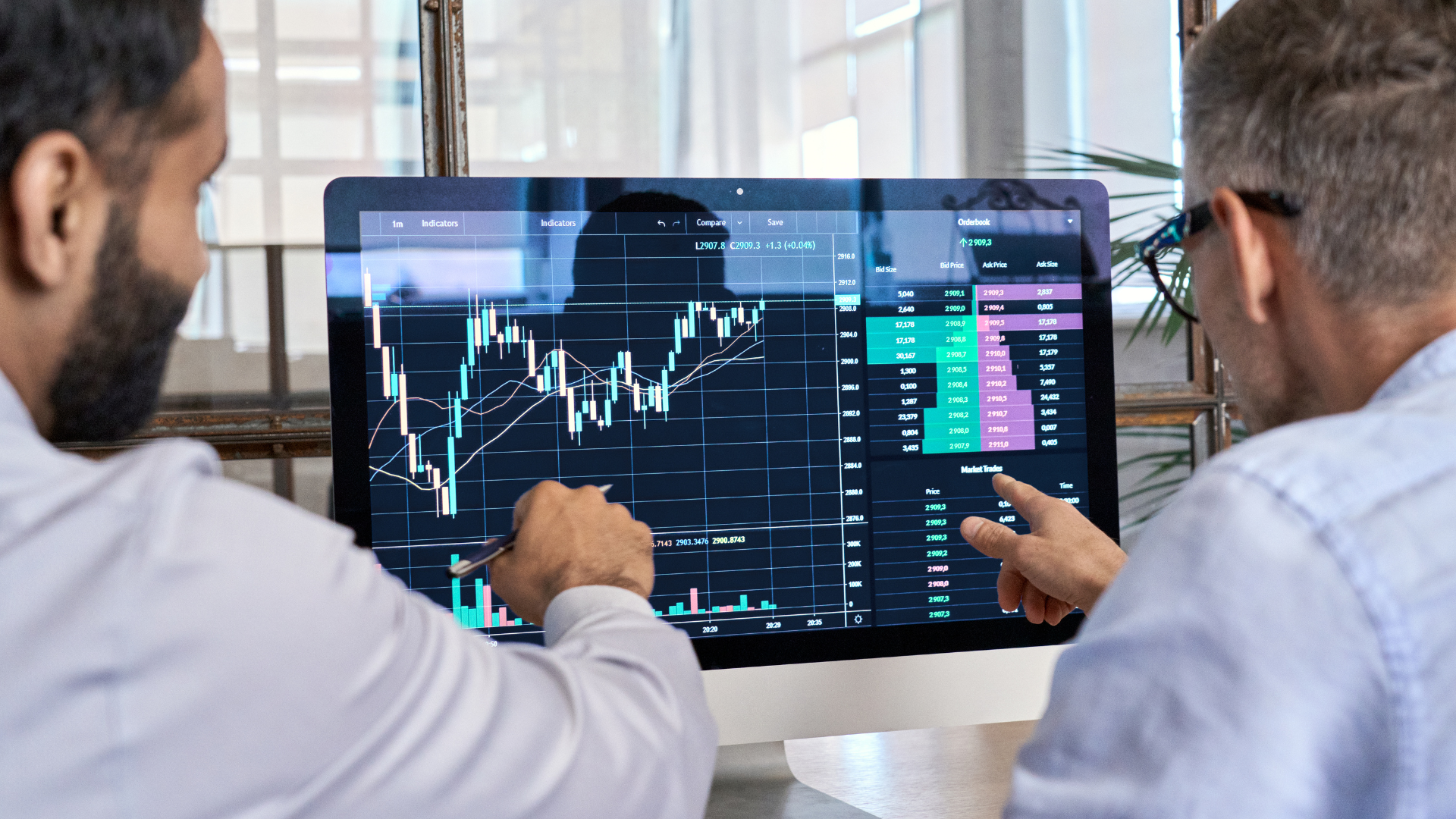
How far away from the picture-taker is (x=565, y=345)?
1.11m

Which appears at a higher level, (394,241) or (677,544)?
(394,241)

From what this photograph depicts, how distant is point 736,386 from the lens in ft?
3.75

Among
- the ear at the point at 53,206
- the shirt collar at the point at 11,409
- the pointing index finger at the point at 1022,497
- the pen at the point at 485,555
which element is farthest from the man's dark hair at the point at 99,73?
the pointing index finger at the point at 1022,497

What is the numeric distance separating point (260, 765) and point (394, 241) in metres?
0.64

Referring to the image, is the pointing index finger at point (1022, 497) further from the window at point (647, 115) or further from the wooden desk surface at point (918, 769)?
the window at point (647, 115)

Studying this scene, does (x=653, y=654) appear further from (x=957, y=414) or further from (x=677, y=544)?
(x=957, y=414)

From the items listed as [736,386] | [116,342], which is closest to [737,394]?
[736,386]

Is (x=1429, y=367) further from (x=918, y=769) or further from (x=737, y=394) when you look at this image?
(x=918, y=769)

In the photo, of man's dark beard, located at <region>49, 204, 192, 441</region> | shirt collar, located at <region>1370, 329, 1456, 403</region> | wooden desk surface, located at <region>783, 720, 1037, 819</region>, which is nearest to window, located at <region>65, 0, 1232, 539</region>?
wooden desk surface, located at <region>783, 720, 1037, 819</region>

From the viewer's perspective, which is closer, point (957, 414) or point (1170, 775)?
point (1170, 775)

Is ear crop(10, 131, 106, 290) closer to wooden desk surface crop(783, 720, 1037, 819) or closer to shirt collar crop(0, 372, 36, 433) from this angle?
shirt collar crop(0, 372, 36, 433)

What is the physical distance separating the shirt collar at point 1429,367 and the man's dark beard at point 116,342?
2.28 ft

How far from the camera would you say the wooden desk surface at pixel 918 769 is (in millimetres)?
1199

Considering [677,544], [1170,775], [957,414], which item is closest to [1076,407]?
[957,414]
